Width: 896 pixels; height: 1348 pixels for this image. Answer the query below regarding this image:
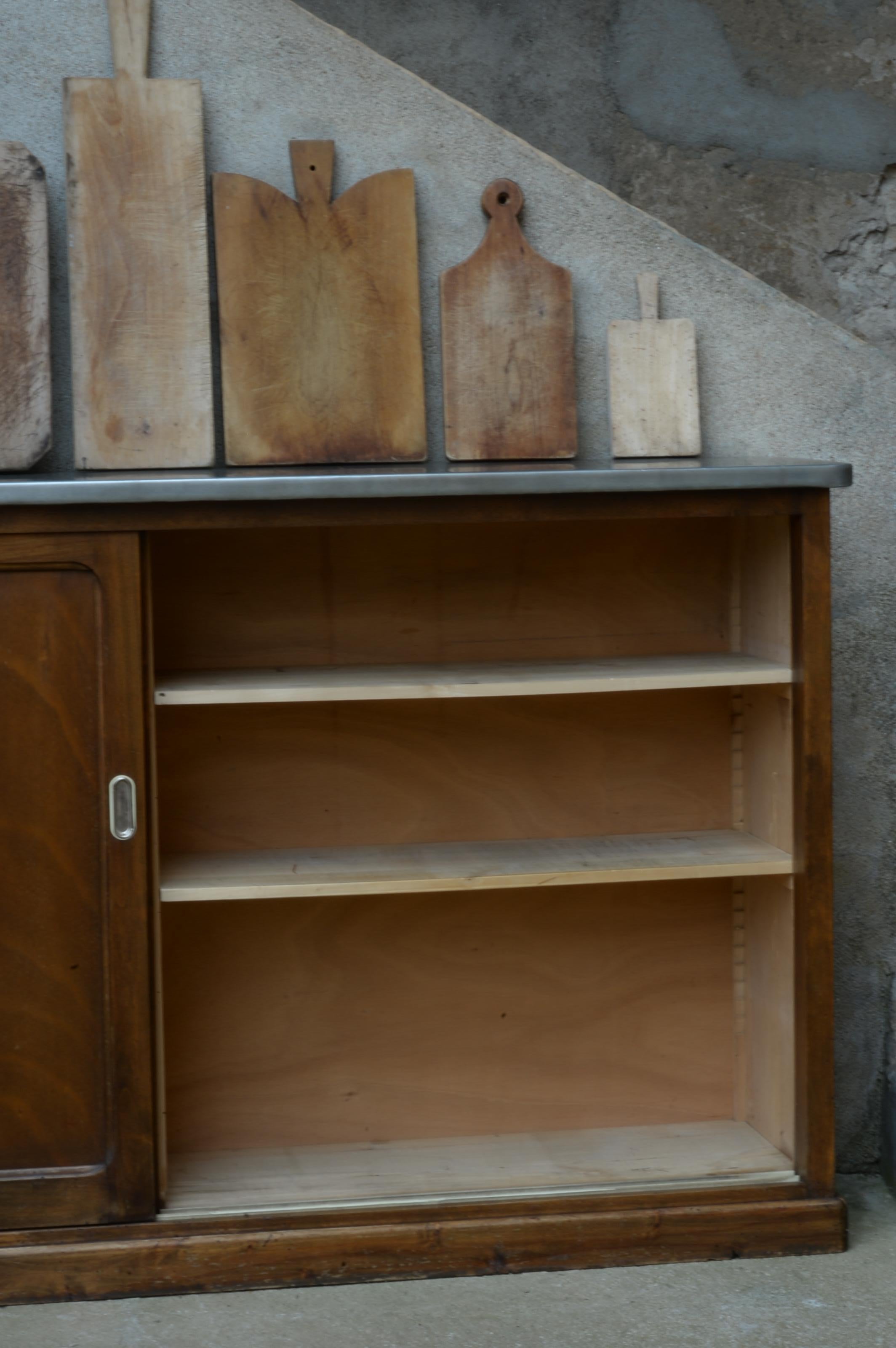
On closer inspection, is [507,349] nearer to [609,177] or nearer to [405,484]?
[609,177]

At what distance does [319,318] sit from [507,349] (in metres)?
0.35

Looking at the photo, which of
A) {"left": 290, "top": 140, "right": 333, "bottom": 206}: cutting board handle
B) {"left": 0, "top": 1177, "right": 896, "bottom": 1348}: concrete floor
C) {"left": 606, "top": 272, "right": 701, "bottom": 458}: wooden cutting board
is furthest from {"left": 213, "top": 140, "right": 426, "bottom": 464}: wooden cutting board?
{"left": 0, "top": 1177, "right": 896, "bottom": 1348}: concrete floor

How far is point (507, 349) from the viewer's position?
7.76 feet

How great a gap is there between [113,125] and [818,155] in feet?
4.40

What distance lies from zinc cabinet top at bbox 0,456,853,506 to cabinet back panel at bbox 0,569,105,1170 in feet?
0.46

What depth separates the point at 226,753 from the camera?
2357 mm

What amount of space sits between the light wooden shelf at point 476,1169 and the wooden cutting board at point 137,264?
1.26m

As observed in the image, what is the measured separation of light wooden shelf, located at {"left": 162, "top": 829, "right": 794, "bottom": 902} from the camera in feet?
6.80

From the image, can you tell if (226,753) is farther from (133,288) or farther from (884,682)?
(884,682)

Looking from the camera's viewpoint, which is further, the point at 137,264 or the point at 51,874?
the point at 137,264

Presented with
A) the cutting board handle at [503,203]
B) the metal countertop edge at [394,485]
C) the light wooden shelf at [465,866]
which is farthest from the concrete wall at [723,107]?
the light wooden shelf at [465,866]

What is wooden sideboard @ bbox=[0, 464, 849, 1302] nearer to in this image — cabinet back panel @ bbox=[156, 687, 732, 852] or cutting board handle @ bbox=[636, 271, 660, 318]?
cabinet back panel @ bbox=[156, 687, 732, 852]

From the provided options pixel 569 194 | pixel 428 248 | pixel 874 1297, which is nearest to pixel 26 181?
pixel 428 248

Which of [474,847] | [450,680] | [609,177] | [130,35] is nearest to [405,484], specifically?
[450,680]
